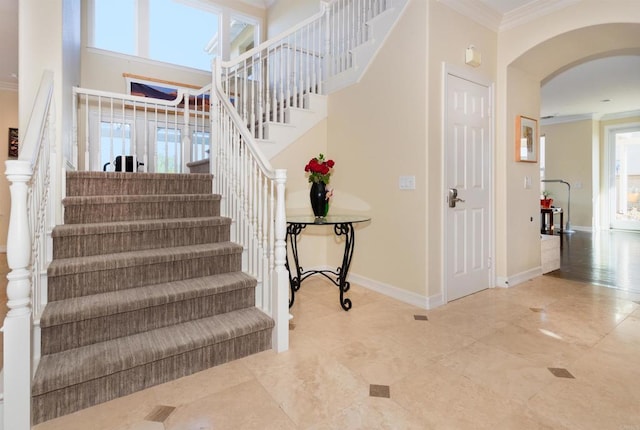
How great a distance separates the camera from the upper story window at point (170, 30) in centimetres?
516

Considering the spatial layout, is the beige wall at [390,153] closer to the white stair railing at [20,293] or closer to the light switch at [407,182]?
the light switch at [407,182]

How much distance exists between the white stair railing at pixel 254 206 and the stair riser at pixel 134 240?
194 millimetres

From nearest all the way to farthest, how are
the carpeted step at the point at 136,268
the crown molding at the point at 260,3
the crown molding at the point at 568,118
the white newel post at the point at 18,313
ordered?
the white newel post at the point at 18,313 < the carpeted step at the point at 136,268 < the crown molding at the point at 260,3 < the crown molding at the point at 568,118

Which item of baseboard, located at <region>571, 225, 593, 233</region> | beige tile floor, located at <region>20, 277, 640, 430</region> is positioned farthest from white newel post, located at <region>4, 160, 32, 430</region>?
baseboard, located at <region>571, 225, 593, 233</region>

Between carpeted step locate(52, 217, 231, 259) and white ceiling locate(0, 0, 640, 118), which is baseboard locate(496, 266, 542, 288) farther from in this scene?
carpeted step locate(52, 217, 231, 259)

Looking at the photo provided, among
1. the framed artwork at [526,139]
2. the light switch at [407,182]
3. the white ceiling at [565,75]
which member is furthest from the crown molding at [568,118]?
the light switch at [407,182]

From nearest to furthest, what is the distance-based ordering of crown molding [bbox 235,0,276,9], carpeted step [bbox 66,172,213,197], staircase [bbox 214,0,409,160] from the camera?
carpeted step [bbox 66,172,213,197]
staircase [bbox 214,0,409,160]
crown molding [bbox 235,0,276,9]

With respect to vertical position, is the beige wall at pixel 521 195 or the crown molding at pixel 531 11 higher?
the crown molding at pixel 531 11

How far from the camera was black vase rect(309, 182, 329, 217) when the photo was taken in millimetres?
3150

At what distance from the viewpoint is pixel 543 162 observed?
880cm

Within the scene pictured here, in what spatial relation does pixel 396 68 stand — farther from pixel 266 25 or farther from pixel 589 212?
pixel 589 212

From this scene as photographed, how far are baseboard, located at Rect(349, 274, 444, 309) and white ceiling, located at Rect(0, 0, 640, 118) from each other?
256 centimetres

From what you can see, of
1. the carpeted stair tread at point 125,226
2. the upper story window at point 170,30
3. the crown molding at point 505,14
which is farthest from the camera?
the upper story window at point 170,30

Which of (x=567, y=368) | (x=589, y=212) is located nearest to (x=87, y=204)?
(x=567, y=368)
